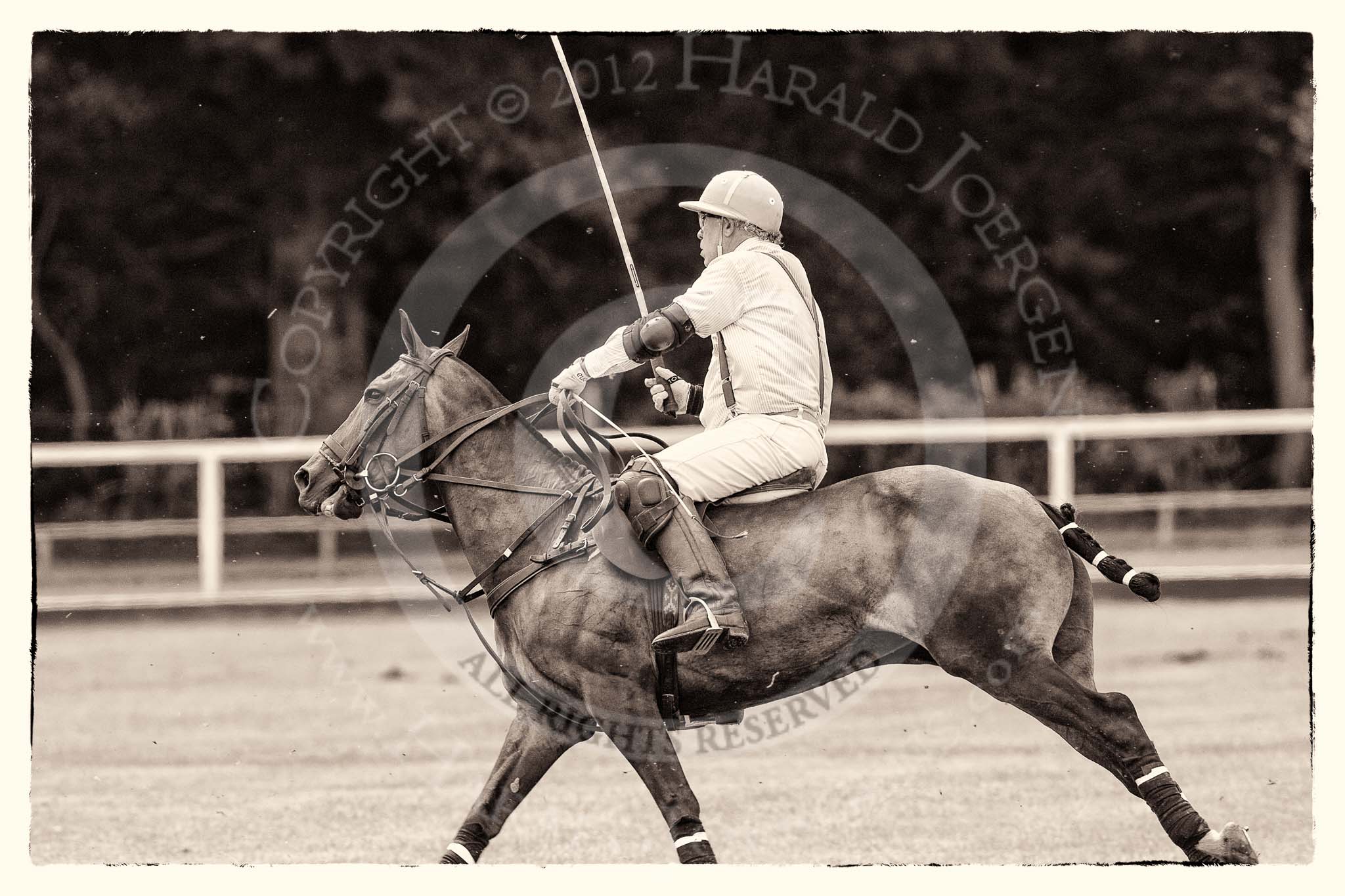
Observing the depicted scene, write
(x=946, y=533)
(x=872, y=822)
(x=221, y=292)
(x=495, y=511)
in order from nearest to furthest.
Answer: (x=946, y=533) < (x=495, y=511) < (x=872, y=822) < (x=221, y=292)

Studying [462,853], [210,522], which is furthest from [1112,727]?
[210,522]

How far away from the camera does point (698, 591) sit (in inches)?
227

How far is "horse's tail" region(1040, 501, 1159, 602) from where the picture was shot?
5.93 metres

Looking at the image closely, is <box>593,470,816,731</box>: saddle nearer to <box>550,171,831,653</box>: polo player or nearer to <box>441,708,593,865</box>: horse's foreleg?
<box>550,171,831,653</box>: polo player

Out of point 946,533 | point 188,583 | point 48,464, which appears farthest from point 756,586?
point 48,464

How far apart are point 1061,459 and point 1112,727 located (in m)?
10.6

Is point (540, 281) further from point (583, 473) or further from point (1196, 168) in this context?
point (583, 473)

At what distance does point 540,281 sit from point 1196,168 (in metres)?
7.96

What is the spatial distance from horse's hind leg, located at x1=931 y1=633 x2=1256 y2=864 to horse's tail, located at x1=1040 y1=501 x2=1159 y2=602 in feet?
1.32

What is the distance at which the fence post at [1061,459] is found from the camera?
52.5 ft

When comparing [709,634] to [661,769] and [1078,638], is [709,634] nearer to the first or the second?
[661,769]

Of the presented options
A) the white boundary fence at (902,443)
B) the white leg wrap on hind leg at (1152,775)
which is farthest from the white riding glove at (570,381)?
the white boundary fence at (902,443)

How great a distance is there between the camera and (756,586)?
5.97m

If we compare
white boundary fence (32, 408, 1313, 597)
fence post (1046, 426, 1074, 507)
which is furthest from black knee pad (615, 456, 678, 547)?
fence post (1046, 426, 1074, 507)
